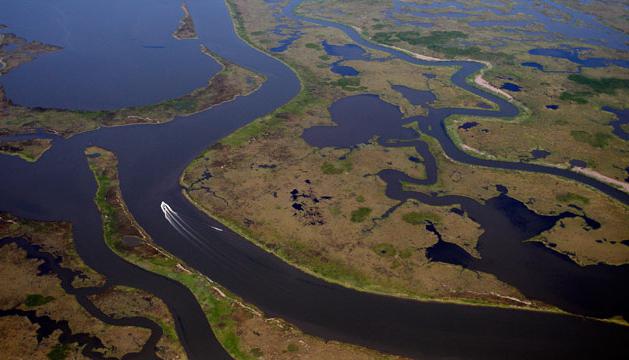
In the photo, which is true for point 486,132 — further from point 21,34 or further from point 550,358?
point 21,34

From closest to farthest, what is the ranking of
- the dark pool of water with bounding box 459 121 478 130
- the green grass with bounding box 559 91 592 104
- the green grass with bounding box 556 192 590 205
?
the green grass with bounding box 556 192 590 205 → the dark pool of water with bounding box 459 121 478 130 → the green grass with bounding box 559 91 592 104

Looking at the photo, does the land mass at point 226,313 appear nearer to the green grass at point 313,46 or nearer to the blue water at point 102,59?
the blue water at point 102,59

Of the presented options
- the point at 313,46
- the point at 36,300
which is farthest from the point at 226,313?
the point at 313,46

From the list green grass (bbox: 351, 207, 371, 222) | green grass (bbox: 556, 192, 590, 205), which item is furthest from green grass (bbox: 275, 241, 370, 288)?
green grass (bbox: 556, 192, 590, 205)

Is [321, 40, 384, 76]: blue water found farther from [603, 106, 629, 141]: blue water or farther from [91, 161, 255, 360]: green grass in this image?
[91, 161, 255, 360]: green grass

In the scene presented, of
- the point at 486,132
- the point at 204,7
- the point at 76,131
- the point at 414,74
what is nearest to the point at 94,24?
the point at 204,7

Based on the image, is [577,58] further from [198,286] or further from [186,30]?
[198,286]
